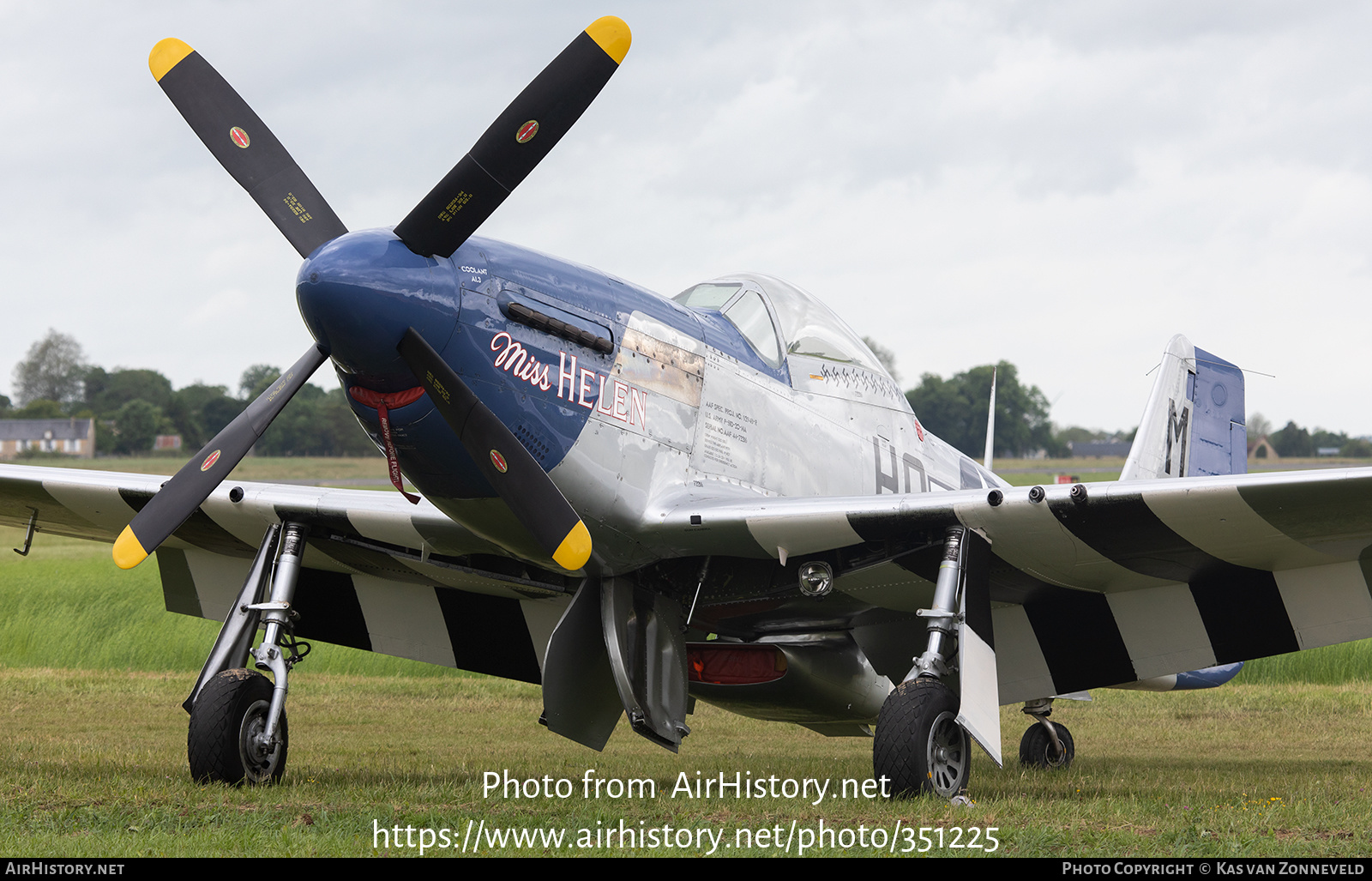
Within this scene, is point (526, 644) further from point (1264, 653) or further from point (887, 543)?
point (1264, 653)

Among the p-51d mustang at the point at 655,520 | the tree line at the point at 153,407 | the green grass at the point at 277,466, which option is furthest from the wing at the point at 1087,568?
the green grass at the point at 277,466

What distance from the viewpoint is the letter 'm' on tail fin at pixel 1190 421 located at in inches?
410

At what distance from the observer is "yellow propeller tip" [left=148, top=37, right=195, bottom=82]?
6.43 metres

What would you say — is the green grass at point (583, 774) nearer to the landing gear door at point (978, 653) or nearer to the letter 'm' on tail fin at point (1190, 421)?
the landing gear door at point (978, 653)

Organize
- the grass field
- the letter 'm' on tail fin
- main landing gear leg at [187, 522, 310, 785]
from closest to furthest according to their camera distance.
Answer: the grass field → main landing gear leg at [187, 522, 310, 785] → the letter 'm' on tail fin

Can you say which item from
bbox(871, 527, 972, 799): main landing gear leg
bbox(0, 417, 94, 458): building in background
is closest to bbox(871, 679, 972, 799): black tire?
bbox(871, 527, 972, 799): main landing gear leg

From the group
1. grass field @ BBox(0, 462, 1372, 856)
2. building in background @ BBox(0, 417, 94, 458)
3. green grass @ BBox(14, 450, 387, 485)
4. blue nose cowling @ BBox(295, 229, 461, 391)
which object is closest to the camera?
grass field @ BBox(0, 462, 1372, 856)

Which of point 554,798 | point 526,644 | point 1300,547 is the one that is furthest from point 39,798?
point 1300,547

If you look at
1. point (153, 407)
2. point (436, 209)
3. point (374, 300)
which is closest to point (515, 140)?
point (436, 209)

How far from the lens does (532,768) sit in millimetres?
8188

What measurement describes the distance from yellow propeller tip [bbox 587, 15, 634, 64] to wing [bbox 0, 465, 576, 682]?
116 inches

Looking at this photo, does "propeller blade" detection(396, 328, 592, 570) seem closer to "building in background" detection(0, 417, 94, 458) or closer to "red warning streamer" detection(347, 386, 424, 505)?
"red warning streamer" detection(347, 386, 424, 505)

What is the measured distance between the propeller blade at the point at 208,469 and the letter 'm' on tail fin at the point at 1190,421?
688 centimetres

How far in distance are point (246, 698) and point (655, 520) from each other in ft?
7.75
